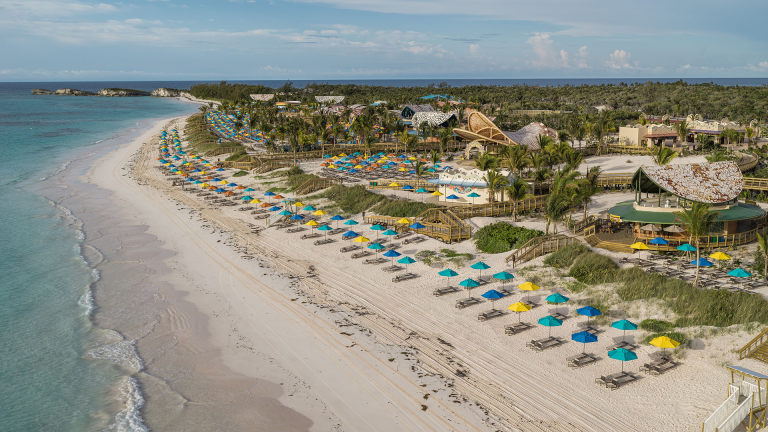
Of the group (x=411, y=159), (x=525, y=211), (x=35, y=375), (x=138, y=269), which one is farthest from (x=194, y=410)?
(x=411, y=159)

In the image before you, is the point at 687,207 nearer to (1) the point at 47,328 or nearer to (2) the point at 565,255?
(2) the point at 565,255

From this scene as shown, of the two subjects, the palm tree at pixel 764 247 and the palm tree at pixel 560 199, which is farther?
the palm tree at pixel 560 199

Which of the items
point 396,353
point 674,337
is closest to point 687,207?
point 674,337

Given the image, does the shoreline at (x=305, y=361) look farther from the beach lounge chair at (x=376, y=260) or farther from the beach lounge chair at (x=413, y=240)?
the beach lounge chair at (x=413, y=240)

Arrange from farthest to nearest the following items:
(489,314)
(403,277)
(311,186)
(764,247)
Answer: (311,186), (403,277), (764,247), (489,314)

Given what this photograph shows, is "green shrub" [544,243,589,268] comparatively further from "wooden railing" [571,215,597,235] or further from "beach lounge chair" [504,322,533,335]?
"beach lounge chair" [504,322,533,335]

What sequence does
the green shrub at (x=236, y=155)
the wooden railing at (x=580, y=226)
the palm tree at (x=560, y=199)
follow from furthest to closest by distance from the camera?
the green shrub at (x=236, y=155) → the wooden railing at (x=580, y=226) → the palm tree at (x=560, y=199)

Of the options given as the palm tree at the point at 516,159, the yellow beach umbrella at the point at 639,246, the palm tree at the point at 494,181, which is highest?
the palm tree at the point at 516,159

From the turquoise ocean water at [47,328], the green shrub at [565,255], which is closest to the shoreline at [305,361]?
the turquoise ocean water at [47,328]
